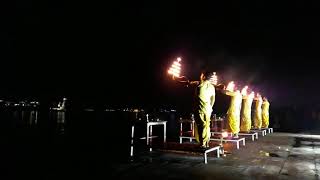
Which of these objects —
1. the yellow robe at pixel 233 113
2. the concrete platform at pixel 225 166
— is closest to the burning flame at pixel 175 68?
the concrete platform at pixel 225 166

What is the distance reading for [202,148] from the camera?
35.5 feet

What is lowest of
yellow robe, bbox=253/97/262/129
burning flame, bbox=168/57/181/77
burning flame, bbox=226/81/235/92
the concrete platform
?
the concrete platform

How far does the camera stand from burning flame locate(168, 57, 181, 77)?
11.1 metres

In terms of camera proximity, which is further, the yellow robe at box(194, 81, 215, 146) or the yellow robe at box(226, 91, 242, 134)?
the yellow robe at box(226, 91, 242, 134)

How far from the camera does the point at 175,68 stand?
11.2 m

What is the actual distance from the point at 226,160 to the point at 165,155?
252 cm

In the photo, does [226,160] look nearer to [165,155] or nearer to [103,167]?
[165,155]

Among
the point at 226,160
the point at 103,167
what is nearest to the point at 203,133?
the point at 226,160

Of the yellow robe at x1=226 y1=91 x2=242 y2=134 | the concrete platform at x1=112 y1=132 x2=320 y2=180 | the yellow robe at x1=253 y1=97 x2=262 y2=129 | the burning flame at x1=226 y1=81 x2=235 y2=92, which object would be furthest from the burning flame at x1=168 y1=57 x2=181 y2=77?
the yellow robe at x1=253 y1=97 x2=262 y2=129

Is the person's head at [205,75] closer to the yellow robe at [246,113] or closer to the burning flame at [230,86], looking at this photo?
the burning flame at [230,86]

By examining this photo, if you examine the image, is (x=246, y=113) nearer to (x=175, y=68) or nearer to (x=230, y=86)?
(x=230, y=86)

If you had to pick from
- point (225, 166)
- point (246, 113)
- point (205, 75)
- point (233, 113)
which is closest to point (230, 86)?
point (233, 113)

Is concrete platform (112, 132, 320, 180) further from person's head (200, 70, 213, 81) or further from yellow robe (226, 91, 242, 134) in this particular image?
person's head (200, 70, 213, 81)

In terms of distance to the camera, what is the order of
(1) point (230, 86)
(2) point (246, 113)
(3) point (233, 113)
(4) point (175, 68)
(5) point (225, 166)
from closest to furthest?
(5) point (225, 166)
(4) point (175, 68)
(1) point (230, 86)
(3) point (233, 113)
(2) point (246, 113)
